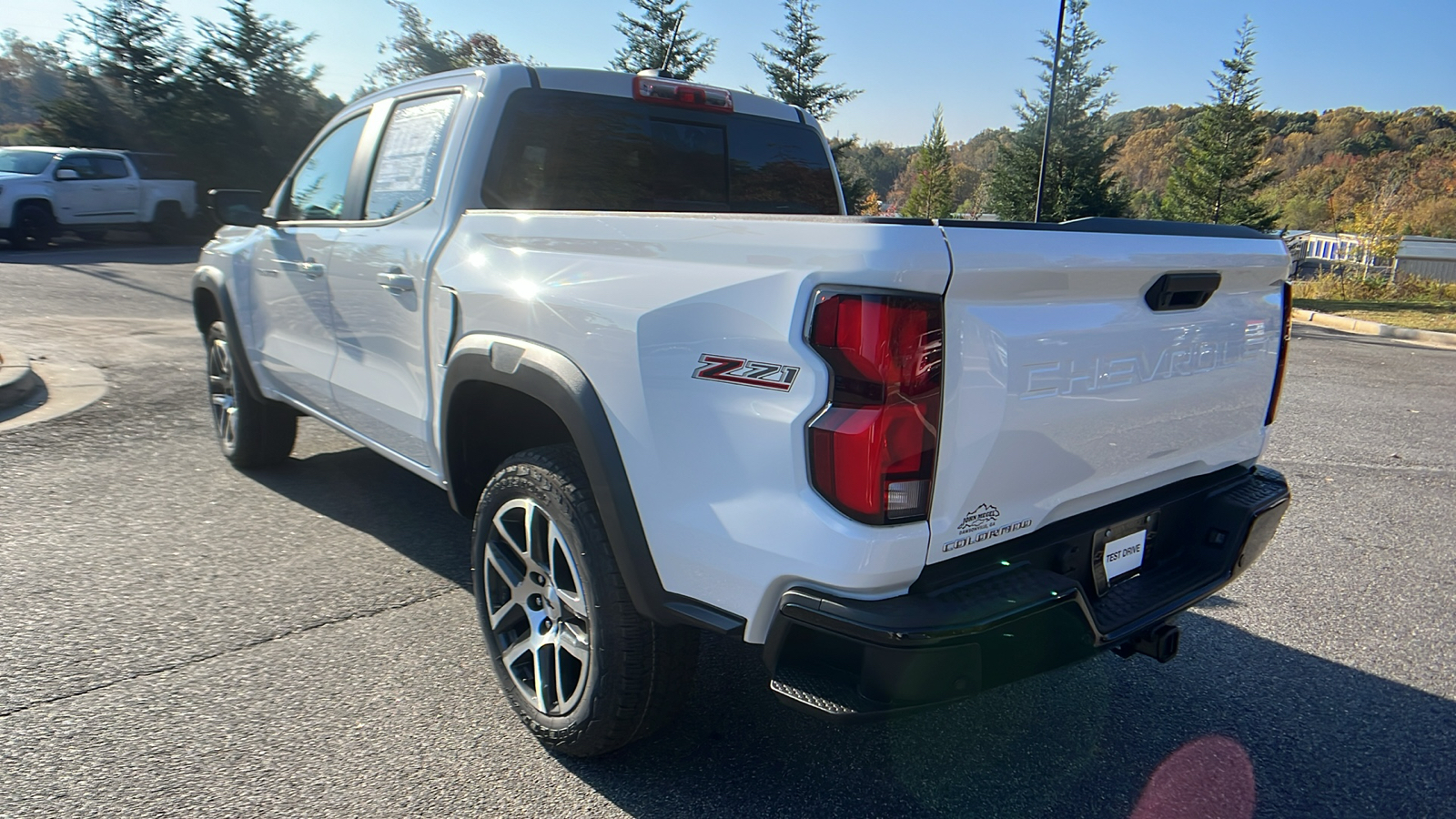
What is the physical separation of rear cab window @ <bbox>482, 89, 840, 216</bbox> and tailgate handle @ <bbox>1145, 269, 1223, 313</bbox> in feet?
6.31

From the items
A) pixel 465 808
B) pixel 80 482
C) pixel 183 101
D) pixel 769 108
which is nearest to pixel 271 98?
pixel 183 101

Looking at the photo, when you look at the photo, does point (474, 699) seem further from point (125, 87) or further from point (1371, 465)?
point (125, 87)

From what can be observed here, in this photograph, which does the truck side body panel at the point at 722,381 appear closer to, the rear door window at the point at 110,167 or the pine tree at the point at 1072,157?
the rear door window at the point at 110,167

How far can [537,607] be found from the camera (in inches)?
105

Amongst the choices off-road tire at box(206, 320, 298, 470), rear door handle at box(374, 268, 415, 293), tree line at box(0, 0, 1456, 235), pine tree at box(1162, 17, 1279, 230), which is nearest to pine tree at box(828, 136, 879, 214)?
tree line at box(0, 0, 1456, 235)

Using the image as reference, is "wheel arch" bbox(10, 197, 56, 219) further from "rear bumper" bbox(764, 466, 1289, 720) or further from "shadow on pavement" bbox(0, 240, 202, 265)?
"rear bumper" bbox(764, 466, 1289, 720)

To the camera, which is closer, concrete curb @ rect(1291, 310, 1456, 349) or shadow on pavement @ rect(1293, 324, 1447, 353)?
shadow on pavement @ rect(1293, 324, 1447, 353)

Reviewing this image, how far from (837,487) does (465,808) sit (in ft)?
4.51

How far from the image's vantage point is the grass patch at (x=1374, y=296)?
17.9 meters

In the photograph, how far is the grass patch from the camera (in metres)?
17.9

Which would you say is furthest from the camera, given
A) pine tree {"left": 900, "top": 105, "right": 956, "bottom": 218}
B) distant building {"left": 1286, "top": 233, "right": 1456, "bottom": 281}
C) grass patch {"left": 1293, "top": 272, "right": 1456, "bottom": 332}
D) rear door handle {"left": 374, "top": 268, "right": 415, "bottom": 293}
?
pine tree {"left": 900, "top": 105, "right": 956, "bottom": 218}

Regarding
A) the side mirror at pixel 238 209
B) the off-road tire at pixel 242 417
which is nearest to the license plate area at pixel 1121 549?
the side mirror at pixel 238 209

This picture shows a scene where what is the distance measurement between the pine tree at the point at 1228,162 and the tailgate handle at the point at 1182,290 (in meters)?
27.6

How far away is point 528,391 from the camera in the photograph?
254 centimetres
